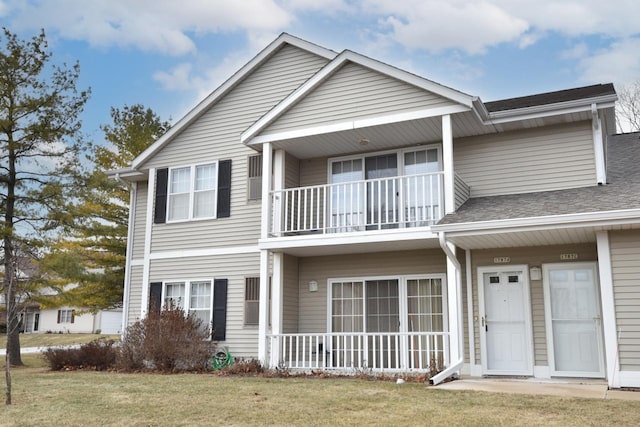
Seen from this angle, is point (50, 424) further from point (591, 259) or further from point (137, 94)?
point (137, 94)

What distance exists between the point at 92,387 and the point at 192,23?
13402 mm

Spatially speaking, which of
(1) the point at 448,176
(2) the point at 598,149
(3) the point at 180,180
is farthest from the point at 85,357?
(2) the point at 598,149

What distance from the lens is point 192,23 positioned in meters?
19.9

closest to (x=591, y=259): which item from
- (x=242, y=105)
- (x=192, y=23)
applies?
(x=242, y=105)

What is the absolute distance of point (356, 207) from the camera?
13.6 m

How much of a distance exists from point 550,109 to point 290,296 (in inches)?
276

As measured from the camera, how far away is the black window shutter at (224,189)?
15.0m

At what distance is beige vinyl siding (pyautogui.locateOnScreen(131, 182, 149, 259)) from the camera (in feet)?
53.8

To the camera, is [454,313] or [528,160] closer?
[454,313]

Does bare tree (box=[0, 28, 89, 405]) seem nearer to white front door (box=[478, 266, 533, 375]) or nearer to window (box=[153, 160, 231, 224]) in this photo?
window (box=[153, 160, 231, 224])

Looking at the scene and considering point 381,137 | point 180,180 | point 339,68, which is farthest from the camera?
point 180,180

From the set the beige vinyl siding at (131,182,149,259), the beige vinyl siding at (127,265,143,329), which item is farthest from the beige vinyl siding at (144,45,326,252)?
the beige vinyl siding at (127,265,143,329)

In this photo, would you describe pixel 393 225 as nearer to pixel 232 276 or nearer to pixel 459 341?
pixel 459 341

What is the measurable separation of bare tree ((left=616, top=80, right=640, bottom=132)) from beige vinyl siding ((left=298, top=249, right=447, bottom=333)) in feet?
54.1
